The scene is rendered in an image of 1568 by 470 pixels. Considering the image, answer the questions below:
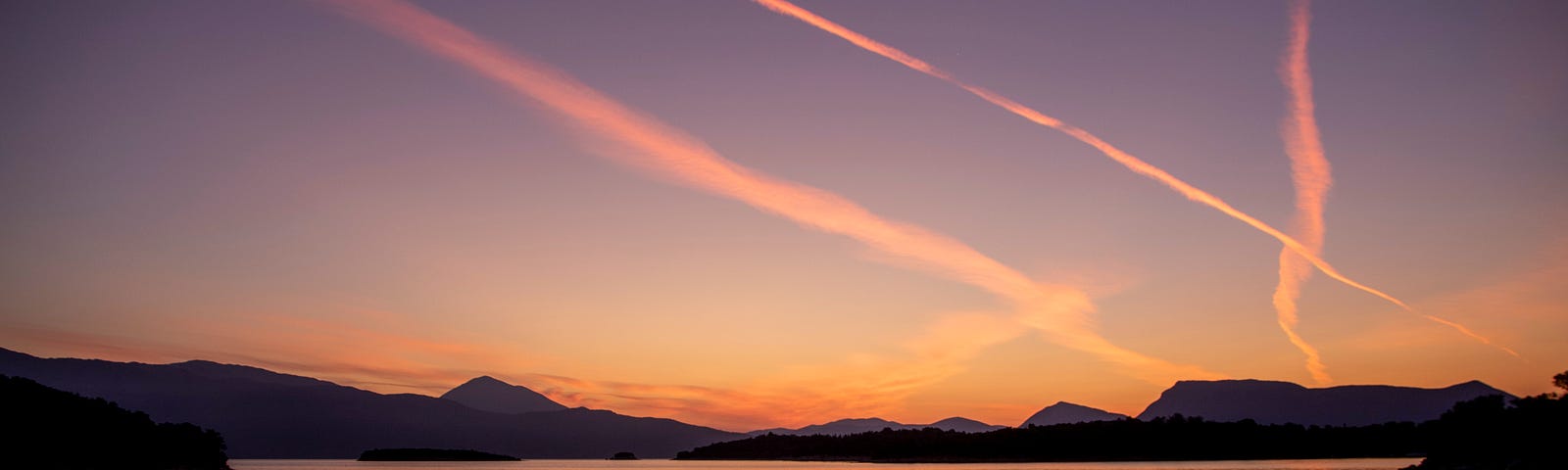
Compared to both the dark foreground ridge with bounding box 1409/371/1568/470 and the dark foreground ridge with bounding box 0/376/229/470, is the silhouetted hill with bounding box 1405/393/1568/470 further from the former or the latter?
the dark foreground ridge with bounding box 0/376/229/470

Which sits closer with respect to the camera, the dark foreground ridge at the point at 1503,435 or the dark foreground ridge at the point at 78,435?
the dark foreground ridge at the point at 1503,435

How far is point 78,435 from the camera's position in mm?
112312

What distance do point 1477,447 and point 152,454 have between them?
152515mm

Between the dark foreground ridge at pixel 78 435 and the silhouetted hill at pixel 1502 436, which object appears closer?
the silhouetted hill at pixel 1502 436

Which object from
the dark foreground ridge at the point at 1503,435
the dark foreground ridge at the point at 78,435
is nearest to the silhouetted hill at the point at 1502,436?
the dark foreground ridge at the point at 1503,435

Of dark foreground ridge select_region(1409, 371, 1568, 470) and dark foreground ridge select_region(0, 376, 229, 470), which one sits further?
dark foreground ridge select_region(0, 376, 229, 470)

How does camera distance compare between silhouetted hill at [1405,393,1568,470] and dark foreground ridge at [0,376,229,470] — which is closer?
silhouetted hill at [1405,393,1568,470]

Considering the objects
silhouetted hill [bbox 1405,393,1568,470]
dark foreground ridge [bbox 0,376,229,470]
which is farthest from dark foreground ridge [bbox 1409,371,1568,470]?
dark foreground ridge [bbox 0,376,229,470]

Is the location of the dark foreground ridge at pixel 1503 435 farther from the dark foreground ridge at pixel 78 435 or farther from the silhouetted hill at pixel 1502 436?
the dark foreground ridge at pixel 78 435

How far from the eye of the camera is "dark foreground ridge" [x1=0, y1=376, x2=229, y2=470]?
4075 inches

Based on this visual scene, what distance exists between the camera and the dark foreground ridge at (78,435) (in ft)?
340

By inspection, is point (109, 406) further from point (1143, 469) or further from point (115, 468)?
point (1143, 469)

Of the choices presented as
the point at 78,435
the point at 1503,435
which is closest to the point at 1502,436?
the point at 1503,435

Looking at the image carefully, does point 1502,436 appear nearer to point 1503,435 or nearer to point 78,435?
point 1503,435
